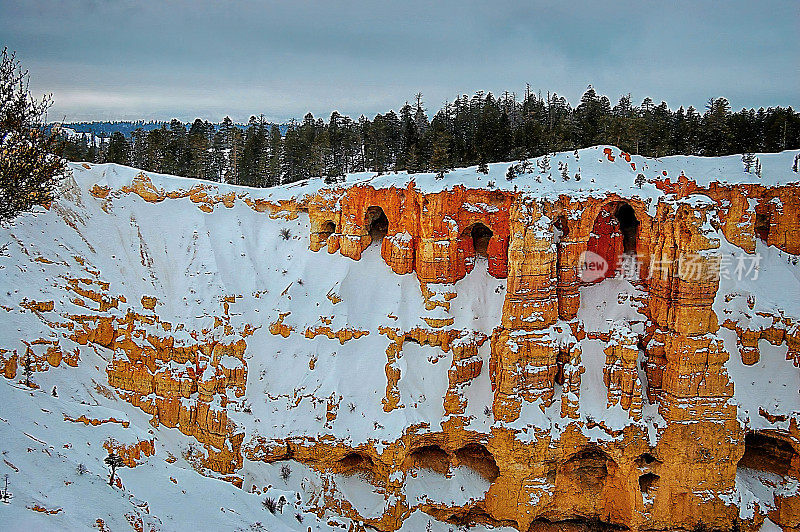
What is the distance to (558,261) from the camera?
3044 cm

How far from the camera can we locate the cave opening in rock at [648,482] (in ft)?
87.1

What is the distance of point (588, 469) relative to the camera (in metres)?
27.8

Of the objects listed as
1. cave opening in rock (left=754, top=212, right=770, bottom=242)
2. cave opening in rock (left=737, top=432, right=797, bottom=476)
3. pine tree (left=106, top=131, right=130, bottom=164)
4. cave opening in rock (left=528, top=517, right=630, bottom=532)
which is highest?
pine tree (left=106, top=131, right=130, bottom=164)

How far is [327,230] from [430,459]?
14798 mm

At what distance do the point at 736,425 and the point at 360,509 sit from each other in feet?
54.3

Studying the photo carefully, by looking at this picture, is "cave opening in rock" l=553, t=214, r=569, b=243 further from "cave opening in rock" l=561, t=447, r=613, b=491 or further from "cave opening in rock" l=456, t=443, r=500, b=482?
"cave opening in rock" l=456, t=443, r=500, b=482

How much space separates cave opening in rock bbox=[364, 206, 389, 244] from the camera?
3547 centimetres

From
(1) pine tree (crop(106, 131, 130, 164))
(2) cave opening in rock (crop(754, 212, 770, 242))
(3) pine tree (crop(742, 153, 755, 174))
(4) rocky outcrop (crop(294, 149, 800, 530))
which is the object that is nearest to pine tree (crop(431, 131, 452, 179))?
(4) rocky outcrop (crop(294, 149, 800, 530))

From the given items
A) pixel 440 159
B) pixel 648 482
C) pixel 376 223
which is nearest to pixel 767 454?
pixel 648 482

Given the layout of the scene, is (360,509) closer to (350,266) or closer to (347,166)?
(350,266)

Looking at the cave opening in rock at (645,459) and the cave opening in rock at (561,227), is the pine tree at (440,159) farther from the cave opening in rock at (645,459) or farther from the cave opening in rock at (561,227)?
the cave opening in rock at (645,459)

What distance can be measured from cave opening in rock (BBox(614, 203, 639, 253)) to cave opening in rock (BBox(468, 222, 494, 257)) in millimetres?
7130

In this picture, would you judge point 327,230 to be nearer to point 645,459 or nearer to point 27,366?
point 27,366

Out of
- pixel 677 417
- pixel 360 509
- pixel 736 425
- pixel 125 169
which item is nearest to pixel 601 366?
pixel 677 417
